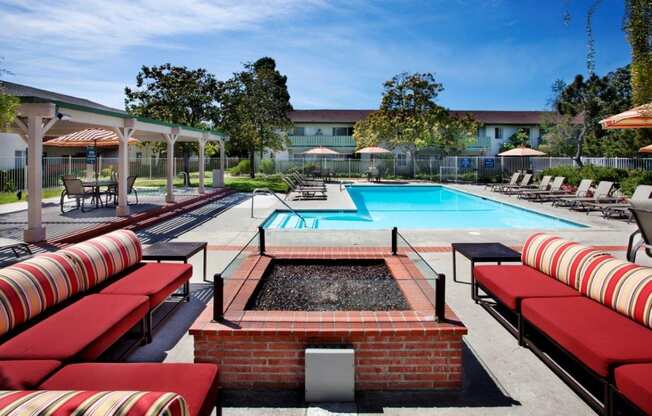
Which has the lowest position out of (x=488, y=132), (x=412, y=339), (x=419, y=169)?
(x=412, y=339)

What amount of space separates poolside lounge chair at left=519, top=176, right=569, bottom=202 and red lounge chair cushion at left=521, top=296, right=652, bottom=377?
15.5 m

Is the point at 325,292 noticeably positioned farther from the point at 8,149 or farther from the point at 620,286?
the point at 8,149

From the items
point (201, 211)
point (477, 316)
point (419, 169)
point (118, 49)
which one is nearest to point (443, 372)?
point (477, 316)

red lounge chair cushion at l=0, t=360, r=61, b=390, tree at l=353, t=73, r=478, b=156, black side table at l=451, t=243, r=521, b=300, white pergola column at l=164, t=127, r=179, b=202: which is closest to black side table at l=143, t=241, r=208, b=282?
red lounge chair cushion at l=0, t=360, r=61, b=390

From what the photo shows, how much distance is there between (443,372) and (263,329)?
56.0 inches

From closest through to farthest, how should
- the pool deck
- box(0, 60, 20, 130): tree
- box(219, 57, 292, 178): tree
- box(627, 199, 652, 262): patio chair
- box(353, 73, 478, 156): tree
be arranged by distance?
the pool deck < box(0, 60, 20, 130): tree < box(627, 199, 652, 262): patio chair < box(219, 57, 292, 178): tree < box(353, 73, 478, 156): tree

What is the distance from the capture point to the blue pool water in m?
13.5

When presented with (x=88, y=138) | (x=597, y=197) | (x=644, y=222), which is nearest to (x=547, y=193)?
(x=597, y=197)

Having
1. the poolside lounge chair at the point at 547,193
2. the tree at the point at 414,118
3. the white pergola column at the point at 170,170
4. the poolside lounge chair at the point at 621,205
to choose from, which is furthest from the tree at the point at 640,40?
the tree at the point at 414,118

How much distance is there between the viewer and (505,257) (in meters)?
5.84

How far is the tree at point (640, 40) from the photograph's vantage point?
12.9 feet

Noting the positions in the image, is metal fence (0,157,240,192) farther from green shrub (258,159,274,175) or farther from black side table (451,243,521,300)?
black side table (451,243,521,300)

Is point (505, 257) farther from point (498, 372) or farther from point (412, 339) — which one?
point (412, 339)

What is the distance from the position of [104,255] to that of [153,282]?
0.60m
